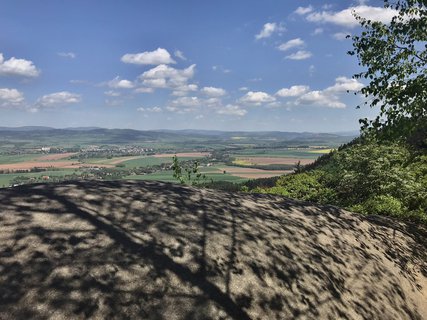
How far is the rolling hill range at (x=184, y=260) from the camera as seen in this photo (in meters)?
5.86

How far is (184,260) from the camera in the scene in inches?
277

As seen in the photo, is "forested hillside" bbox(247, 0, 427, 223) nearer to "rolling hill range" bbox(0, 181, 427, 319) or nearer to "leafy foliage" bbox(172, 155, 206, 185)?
"rolling hill range" bbox(0, 181, 427, 319)

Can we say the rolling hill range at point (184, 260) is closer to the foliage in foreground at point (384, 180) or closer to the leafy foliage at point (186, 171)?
the foliage in foreground at point (384, 180)

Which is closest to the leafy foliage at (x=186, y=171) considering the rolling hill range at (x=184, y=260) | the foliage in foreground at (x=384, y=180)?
the foliage in foreground at (x=384, y=180)

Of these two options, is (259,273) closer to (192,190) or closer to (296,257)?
(296,257)

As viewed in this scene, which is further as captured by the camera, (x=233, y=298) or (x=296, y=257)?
(x=296, y=257)

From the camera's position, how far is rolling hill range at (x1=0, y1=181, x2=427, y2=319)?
586cm

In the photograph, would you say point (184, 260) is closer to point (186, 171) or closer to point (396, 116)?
→ point (396, 116)

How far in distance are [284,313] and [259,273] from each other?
0.93 m

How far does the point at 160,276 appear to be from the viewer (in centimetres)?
647

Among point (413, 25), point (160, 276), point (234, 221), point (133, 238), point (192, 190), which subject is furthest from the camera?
point (413, 25)

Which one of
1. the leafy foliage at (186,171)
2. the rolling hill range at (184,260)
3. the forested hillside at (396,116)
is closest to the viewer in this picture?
the rolling hill range at (184,260)

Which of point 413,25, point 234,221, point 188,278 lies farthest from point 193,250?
point 413,25

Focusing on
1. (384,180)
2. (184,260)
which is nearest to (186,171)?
(384,180)
